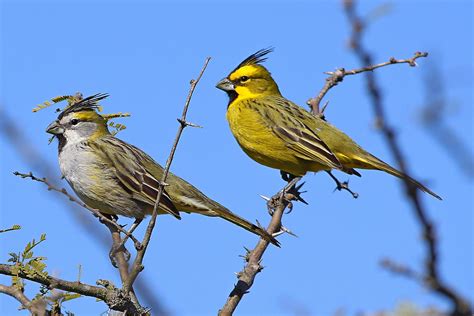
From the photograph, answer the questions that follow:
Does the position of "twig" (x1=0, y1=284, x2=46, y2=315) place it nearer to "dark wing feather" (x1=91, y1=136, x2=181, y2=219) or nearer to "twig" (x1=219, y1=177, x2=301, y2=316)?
"twig" (x1=219, y1=177, x2=301, y2=316)

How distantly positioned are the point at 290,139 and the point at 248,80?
1.36 meters

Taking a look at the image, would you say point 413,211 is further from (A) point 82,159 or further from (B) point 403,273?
(A) point 82,159

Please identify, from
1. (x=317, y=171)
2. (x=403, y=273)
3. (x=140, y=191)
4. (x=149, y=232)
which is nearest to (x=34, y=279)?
(x=149, y=232)

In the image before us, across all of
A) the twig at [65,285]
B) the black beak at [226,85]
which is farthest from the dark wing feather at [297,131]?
the twig at [65,285]

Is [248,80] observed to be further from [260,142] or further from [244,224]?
[244,224]

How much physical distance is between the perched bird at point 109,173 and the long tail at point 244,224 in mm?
12

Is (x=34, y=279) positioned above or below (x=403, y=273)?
above

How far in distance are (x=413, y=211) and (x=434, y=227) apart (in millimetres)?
37

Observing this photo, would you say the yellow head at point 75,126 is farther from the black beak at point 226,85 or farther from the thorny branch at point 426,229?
the thorny branch at point 426,229

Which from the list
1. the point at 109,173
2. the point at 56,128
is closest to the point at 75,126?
the point at 56,128

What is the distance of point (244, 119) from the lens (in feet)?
27.7

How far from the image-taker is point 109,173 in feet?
21.9

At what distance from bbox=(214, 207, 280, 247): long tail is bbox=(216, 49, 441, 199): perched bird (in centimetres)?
189

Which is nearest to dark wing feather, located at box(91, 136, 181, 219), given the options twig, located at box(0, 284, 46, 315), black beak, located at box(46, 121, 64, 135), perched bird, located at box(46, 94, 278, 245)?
perched bird, located at box(46, 94, 278, 245)
